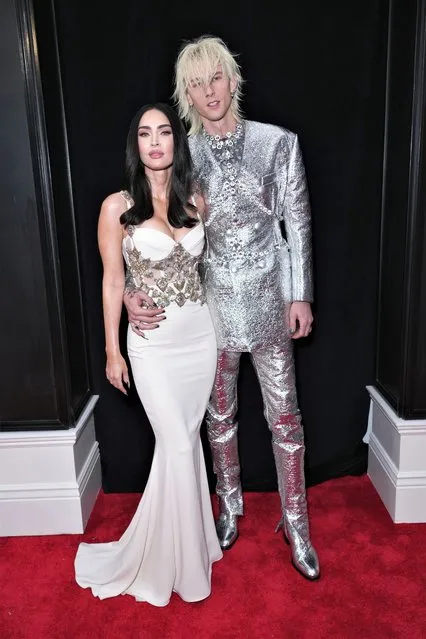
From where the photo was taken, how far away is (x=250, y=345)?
222cm

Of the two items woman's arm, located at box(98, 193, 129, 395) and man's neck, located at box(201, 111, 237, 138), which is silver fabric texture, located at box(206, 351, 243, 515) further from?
man's neck, located at box(201, 111, 237, 138)

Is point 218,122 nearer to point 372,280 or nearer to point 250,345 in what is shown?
point 250,345

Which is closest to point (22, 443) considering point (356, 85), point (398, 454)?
point (398, 454)

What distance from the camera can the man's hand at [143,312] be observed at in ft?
6.57

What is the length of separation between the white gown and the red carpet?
0.29 feet

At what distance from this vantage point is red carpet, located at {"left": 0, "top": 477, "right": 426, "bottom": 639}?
1988mm

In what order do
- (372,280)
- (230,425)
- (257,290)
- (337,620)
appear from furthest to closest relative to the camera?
1. (372,280)
2. (230,425)
3. (257,290)
4. (337,620)

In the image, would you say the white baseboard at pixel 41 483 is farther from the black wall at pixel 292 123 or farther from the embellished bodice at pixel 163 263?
the embellished bodice at pixel 163 263

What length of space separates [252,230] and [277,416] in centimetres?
70

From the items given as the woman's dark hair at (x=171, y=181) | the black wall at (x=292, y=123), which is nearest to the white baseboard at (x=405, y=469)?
the black wall at (x=292, y=123)

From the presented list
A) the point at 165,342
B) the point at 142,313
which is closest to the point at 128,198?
the point at 142,313

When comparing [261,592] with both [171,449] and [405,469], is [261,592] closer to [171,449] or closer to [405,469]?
[171,449]

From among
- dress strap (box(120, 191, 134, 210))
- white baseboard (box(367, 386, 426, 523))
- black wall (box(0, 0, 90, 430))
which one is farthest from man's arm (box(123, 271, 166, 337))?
white baseboard (box(367, 386, 426, 523))

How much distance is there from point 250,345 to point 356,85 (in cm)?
120
